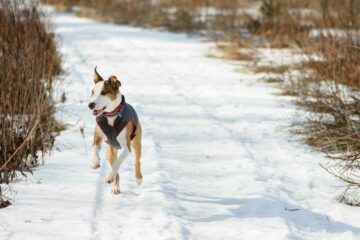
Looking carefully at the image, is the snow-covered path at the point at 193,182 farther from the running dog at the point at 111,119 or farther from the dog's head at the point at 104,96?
the dog's head at the point at 104,96

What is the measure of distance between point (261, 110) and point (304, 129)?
151cm

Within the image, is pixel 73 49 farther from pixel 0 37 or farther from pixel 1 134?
pixel 1 134

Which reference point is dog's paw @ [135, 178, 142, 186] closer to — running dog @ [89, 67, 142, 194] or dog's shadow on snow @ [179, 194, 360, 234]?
running dog @ [89, 67, 142, 194]

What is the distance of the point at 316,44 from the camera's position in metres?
8.66

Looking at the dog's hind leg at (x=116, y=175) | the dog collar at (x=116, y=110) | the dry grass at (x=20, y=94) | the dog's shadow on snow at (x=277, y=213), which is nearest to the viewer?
the dog's shadow on snow at (x=277, y=213)

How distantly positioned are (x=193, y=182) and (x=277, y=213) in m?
1.04

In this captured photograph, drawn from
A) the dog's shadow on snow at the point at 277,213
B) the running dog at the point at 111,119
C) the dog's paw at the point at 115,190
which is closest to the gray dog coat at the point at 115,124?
the running dog at the point at 111,119

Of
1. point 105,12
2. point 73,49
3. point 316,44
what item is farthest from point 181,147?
point 105,12

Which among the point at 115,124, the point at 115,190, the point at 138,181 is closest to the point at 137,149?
the point at 138,181

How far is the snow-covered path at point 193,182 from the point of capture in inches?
167

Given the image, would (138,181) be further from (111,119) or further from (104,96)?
(104,96)

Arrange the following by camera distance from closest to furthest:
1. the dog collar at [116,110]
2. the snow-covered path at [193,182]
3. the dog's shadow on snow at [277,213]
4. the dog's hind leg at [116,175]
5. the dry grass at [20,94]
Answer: the snow-covered path at [193,182], the dog's shadow on snow at [277,213], the dog collar at [116,110], the dog's hind leg at [116,175], the dry grass at [20,94]

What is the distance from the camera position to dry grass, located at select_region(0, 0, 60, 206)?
5062 millimetres

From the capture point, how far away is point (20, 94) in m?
5.35
